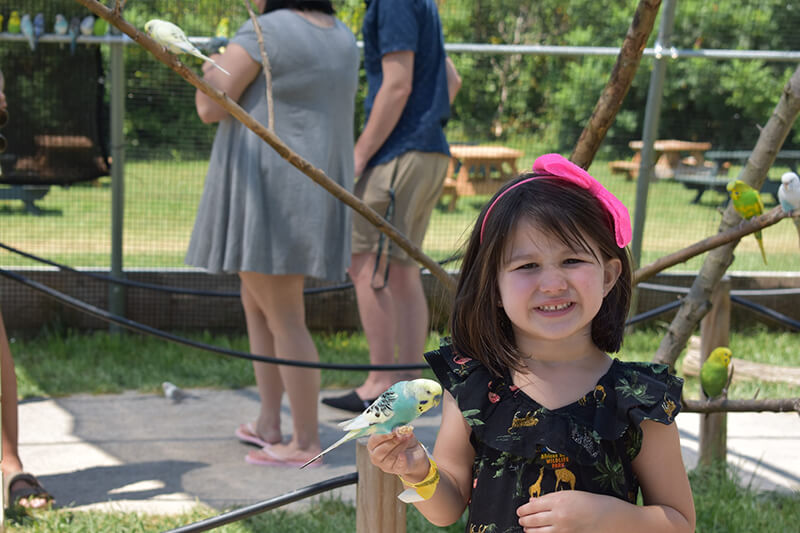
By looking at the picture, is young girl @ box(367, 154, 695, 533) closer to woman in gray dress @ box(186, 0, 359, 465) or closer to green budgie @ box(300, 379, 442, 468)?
green budgie @ box(300, 379, 442, 468)

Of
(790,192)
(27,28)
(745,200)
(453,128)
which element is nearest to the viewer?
(745,200)

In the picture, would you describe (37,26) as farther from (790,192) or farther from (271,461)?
(790,192)

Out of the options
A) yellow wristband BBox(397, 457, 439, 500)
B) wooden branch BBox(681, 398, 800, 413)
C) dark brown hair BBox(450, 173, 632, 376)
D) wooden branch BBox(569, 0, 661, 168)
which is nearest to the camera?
yellow wristband BBox(397, 457, 439, 500)

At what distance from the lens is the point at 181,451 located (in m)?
3.33

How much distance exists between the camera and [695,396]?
3.95 meters

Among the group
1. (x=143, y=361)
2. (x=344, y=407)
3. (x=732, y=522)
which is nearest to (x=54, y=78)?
(x=143, y=361)

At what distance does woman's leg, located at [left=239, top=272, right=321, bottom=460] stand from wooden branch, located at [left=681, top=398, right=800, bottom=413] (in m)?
1.44

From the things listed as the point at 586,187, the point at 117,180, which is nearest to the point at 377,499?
the point at 586,187

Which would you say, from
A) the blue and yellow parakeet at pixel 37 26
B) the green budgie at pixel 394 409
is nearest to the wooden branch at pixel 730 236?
the green budgie at pixel 394 409

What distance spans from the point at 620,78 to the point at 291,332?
158cm

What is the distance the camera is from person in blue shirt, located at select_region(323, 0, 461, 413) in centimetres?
337

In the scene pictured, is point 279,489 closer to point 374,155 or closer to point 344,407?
point 344,407

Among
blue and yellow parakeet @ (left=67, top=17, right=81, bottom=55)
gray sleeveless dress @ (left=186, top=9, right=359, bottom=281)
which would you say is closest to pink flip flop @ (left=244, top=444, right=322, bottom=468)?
gray sleeveless dress @ (left=186, top=9, right=359, bottom=281)

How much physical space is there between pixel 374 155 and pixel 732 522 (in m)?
1.95
